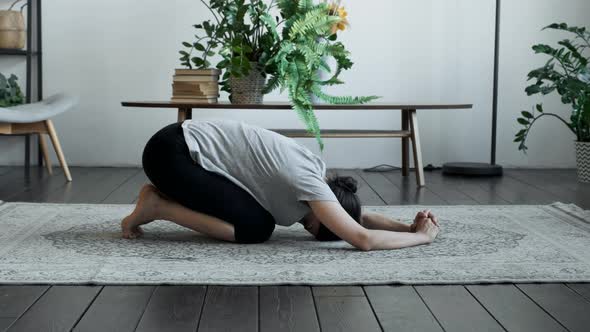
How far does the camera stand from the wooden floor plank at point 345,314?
1.70 meters

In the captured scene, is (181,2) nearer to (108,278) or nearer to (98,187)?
(98,187)

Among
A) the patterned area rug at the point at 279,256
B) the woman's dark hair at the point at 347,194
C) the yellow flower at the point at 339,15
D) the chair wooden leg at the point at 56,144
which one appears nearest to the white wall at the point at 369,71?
the chair wooden leg at the point at 56,144

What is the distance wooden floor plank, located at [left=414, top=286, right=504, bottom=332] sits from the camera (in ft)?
5.61

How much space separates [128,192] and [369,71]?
1607 mm

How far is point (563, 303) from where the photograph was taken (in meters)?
1.90

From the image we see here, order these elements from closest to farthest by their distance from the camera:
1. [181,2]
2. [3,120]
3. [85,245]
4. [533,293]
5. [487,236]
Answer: [533,293], [85,245], [487,236], [3,120], [181,2]

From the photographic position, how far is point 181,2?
4578mm

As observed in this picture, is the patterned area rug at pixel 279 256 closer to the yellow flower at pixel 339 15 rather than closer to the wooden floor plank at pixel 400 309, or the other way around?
the wooden floor plank at pixel 400 309

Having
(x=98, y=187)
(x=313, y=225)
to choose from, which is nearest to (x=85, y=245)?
(x=313, y=225)

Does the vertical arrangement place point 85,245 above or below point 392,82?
below

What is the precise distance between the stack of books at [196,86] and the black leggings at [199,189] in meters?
1.31

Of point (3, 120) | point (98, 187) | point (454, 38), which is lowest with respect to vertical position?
point (98, 187)

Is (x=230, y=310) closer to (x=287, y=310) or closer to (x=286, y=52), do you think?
(x=287, y=310)

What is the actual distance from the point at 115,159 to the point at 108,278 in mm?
2704
